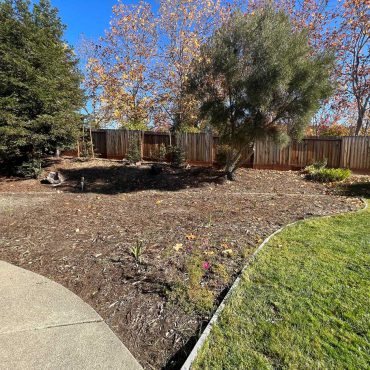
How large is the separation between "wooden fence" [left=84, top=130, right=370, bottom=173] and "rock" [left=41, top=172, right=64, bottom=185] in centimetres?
400

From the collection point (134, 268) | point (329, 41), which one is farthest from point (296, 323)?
point (329, 41)

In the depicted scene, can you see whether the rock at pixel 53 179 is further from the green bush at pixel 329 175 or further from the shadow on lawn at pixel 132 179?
the green bush at pixel 329 175

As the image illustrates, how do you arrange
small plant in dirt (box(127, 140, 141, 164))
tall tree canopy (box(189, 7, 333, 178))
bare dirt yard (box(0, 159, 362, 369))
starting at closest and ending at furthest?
bare dirt yard (box(0, 159, 362, 369)), tall tree canopy (box(189, 7, 333, 178)), small plant in dirt (box(127, 140, 141, 164))

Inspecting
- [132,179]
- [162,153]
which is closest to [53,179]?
[132,179]

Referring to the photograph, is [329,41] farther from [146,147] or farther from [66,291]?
[66,291]

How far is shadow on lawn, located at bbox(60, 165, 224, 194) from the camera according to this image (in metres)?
8.16

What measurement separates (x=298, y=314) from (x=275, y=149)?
31.0 ft

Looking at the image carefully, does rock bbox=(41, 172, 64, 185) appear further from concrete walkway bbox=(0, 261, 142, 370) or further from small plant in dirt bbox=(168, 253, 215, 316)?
small plant in dirt bbox=(168, 253, 215, 316)

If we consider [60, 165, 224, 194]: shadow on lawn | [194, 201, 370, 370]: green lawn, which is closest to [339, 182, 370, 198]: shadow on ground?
[60, 165, 224, 194]: shadow on lawn

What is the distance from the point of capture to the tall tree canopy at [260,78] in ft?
22.6

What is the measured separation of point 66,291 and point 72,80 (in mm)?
9116

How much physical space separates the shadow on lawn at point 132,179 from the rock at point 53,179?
0.22 m

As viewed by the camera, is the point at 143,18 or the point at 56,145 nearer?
the point at 56,145

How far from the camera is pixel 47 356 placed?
1893 mm
